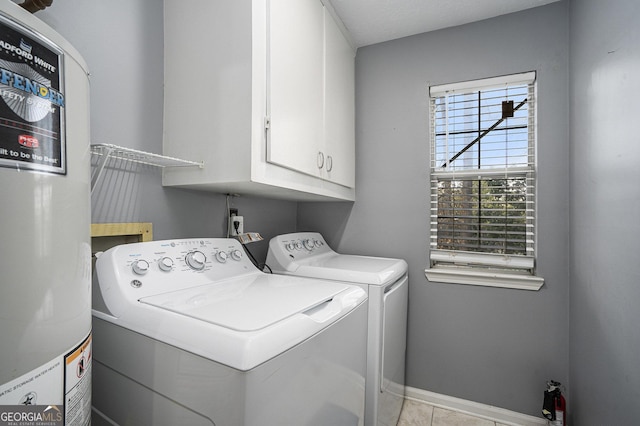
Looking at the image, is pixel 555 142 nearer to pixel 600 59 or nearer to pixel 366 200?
pixel 600 59

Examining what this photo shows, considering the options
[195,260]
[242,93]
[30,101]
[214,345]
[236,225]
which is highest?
[242,93]

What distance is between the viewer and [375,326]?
132 centimetres

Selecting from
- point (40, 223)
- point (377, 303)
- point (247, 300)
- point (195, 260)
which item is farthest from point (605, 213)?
point (40, 223)

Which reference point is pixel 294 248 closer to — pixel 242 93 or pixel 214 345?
pixel 242 93

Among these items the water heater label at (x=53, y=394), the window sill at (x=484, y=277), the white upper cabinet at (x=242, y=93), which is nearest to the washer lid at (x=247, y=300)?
the water heater label at (x=53, y=394)

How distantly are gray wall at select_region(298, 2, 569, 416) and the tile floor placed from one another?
112 mm

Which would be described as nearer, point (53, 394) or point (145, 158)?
point (53, 394)

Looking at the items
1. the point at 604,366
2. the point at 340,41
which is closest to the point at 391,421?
the point at 604,366

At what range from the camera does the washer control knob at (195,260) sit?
1.15 meters

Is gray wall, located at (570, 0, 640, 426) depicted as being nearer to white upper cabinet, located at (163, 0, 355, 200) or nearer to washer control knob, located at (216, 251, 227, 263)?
white upper cabinet, located at (163, 0, 355, 200)

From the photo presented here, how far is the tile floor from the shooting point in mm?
1776

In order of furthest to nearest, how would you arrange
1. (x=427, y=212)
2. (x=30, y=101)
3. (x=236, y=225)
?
1. (x=427, y=212)
2. (x=236, y=225)
3. (x=30, y=101)

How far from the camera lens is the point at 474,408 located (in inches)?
72.9

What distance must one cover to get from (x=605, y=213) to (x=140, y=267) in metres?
1.84
